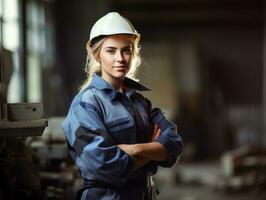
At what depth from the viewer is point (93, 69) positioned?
1.98m

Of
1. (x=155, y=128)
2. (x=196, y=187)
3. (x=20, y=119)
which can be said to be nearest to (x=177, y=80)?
(x=196, y=187)

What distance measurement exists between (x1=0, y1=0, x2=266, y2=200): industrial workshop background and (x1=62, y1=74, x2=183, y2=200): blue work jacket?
0.64m

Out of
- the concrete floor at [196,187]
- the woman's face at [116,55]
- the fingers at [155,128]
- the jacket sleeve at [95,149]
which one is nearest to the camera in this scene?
the jacket sleeve at [95,149]

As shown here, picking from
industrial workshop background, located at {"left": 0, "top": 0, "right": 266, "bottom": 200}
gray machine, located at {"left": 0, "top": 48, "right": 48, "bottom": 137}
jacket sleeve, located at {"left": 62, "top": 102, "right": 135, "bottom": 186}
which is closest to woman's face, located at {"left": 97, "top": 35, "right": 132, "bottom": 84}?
jacket sleeve, located at {"left": 62, "top": 102, "right": 135, "bottom": 186}

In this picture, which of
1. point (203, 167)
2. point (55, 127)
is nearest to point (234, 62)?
point (203, 167)

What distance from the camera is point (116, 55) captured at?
1867 millimetres

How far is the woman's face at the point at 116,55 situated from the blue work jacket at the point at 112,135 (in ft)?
0.20

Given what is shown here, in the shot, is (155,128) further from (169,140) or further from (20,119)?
(20,119)

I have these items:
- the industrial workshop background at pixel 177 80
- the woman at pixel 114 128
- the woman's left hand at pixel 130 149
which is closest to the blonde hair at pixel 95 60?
the woman at pixel 114 128

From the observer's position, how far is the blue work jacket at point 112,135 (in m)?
1.77

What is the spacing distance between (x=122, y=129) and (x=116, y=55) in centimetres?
26

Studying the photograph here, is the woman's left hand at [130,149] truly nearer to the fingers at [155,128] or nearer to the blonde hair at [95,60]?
the fingers at [155,128]

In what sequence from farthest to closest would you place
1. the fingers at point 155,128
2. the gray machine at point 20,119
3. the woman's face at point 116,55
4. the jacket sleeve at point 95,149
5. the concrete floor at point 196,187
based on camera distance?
the concrete floor at point 196,187 < the gray machine at point 20,119 < the fingers at point 155,128 < the woman's face at point 116,55 < the jacket sleeve at point 95,149

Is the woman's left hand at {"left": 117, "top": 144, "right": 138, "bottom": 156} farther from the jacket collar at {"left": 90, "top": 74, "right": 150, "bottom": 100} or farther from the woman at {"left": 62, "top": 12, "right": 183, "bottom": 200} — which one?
the jacket collar at {"left": 90, "top": 74, "right": 150, "bottom": 100}
